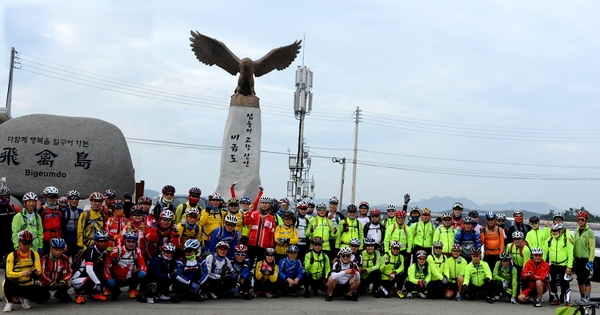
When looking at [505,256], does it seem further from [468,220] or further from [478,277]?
[468,220]

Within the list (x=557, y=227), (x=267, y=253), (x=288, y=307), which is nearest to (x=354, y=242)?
(x=267, y=253)

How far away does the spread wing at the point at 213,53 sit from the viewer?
16.2 meters

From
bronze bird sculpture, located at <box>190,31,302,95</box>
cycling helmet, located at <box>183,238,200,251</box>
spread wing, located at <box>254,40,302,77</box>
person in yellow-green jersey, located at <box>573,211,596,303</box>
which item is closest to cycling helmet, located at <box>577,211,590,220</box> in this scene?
person in yellow-green jersey, located at <box>573,211,596,303</box>

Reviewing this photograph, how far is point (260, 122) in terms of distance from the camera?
639 inches

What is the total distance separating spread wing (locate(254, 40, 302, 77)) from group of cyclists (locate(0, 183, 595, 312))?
5421 millimetres

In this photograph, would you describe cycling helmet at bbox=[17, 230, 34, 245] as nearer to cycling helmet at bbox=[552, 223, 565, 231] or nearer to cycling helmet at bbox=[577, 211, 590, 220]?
cycling helmet at bbox=[552, 223, 565, 231]

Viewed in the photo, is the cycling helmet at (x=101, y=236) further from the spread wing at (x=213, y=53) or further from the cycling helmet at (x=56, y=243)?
the spread wing at (x=213, y=53)

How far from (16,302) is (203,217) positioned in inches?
128

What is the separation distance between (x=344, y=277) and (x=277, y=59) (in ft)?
27.0

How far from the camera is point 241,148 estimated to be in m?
16.0

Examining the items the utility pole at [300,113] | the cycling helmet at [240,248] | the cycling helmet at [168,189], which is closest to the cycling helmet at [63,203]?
the cycling helmet at [168,189]

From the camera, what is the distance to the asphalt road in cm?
845

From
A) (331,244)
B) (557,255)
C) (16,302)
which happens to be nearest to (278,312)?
(331,244)

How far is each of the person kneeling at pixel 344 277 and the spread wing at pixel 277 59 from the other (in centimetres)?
751
